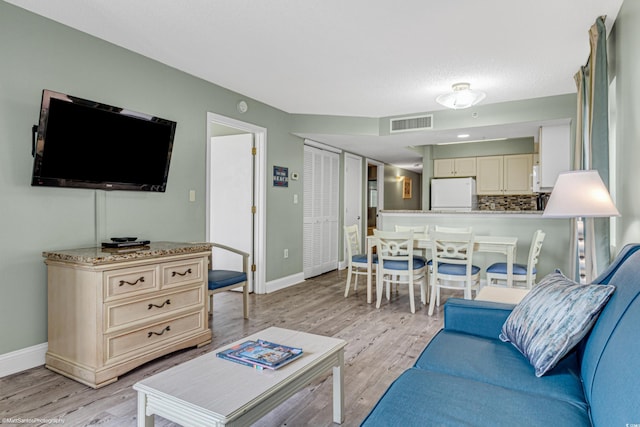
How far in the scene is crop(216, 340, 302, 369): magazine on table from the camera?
1.62 meters

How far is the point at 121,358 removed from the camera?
239 cm

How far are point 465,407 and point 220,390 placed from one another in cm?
89

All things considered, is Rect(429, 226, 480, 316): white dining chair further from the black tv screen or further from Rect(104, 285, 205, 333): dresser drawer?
the black tv screen

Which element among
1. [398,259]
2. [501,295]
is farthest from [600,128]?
[398,259]

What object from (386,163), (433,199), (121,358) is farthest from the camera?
(386,163)

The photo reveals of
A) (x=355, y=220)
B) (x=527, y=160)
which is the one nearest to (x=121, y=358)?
(x=355, y=220)

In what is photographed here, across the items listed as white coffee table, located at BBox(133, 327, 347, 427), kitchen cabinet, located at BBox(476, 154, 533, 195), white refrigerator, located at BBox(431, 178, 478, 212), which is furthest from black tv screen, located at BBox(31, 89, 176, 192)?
kitchen cabinet, located at BBox(476, 154, 533, 195)

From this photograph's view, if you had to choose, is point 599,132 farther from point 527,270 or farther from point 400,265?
point 400,265

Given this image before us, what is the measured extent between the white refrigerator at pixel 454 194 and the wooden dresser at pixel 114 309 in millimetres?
5522

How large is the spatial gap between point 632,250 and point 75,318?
3061mm

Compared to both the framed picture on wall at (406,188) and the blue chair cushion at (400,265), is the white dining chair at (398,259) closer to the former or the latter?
the blue chair cushion at (400,265)

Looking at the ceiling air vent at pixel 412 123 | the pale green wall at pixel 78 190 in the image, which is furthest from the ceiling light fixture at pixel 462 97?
the pale green wall at pixel 78 190

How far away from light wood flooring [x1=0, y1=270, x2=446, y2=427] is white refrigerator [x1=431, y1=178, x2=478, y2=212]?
2.85 m

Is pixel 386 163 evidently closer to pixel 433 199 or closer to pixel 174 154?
pixel 433 199
